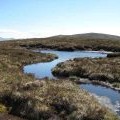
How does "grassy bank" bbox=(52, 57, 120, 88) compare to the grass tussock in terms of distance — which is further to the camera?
"grassy bank" bbox=(52, 57, 120, 88)

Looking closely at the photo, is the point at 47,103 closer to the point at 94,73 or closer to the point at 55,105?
the point at 55,105

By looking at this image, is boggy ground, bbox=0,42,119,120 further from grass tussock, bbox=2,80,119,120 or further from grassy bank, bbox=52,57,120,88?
grassy bank, bbox=52,57,120,88

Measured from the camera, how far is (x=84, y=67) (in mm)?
41781

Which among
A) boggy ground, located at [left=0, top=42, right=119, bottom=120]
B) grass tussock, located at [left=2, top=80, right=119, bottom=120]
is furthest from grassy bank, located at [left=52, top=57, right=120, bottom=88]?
grass tussock, located at [left=2, top=80, right=119, bottom=120]

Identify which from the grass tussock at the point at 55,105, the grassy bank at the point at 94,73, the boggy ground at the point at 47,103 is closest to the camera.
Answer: the grass tussock at the point at 55,105

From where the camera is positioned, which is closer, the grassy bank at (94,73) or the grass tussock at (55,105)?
the grass tussock at (55,105)

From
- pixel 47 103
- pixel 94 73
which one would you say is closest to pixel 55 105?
pixel 47 103

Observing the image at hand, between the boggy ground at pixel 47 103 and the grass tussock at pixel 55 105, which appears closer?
the grass tussock at pixel 55 105

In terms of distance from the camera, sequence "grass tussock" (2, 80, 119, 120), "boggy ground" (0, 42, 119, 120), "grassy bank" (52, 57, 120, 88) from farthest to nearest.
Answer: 1. "grassy bank" (52, 57, 120, 88)
2. "boggy ground" (0, 42, 119, 120)
3. "grass tussock" (2, 80, 119, 120)

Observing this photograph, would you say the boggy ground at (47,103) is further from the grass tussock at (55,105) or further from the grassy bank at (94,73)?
the grassy bank at (94,73)

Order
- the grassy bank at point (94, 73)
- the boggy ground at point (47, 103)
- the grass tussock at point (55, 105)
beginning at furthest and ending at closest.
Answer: the grassy bank at point (94, 73)
the boggy ground at point (47, 103)
the grass tussock at point (55, 105)

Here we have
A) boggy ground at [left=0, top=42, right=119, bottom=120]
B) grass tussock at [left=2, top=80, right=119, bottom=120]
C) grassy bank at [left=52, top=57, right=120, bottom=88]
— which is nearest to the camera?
grass tussock at [left=2, top=80, right=119, bottom=120]

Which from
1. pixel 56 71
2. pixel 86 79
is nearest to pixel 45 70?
pixel 56 71

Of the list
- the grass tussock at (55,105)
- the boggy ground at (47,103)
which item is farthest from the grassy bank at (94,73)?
the grass tussock at (55,105)
